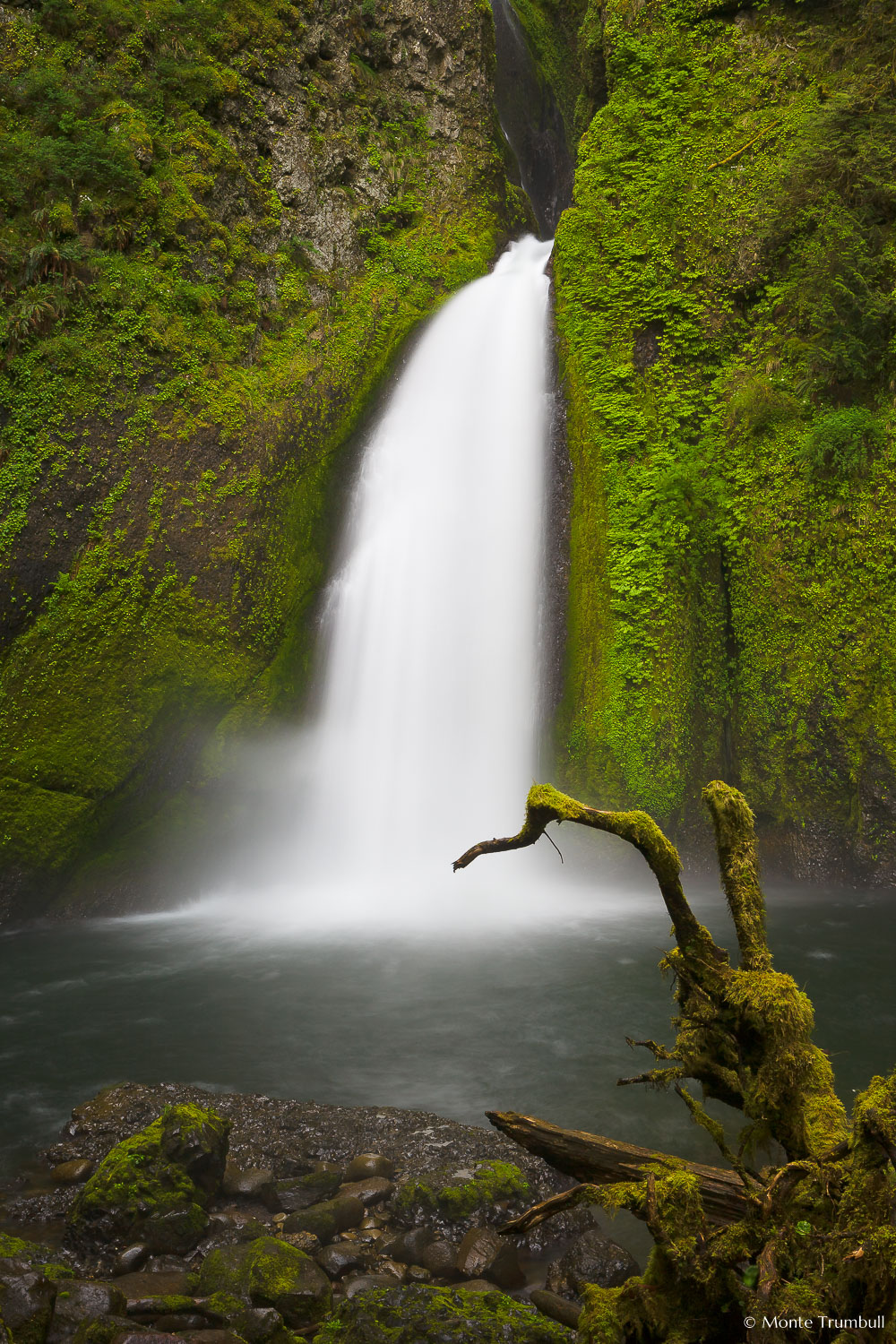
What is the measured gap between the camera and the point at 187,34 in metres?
13.5

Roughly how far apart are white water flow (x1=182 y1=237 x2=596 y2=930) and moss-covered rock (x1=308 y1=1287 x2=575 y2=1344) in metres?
6.78

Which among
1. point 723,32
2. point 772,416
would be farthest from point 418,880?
point 723,32

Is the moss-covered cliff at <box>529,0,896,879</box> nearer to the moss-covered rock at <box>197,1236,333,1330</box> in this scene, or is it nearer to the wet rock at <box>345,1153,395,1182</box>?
the wet rock at <box>345,1153,395,1182</box>

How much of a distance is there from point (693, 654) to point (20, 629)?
340 inches

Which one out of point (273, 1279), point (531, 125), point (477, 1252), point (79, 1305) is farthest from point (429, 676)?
point (531, 125)

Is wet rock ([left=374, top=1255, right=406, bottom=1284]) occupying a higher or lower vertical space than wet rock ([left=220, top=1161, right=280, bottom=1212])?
lower

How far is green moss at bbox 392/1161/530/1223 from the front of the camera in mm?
3811

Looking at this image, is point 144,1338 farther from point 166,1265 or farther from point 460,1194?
point 460,1194

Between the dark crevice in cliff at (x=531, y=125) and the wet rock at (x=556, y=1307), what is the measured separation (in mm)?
23228

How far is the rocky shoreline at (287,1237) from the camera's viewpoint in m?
2.81

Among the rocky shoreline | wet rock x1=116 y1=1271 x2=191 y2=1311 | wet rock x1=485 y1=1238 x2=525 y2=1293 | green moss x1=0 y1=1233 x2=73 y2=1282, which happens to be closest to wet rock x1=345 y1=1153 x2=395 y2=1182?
the rocky shoreline

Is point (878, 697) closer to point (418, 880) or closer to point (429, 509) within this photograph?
point (418, 880)

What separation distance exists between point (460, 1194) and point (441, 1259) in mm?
380

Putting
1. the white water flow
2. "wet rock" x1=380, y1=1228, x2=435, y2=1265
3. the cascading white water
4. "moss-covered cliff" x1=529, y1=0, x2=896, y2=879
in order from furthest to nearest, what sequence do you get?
the cascading white water < the white water flow < "moss-covered cliff" x1=529, y1=0, x2=896, y2=879 < "wet rock" x1=380, y1=1228, x2=435, y2=1265
